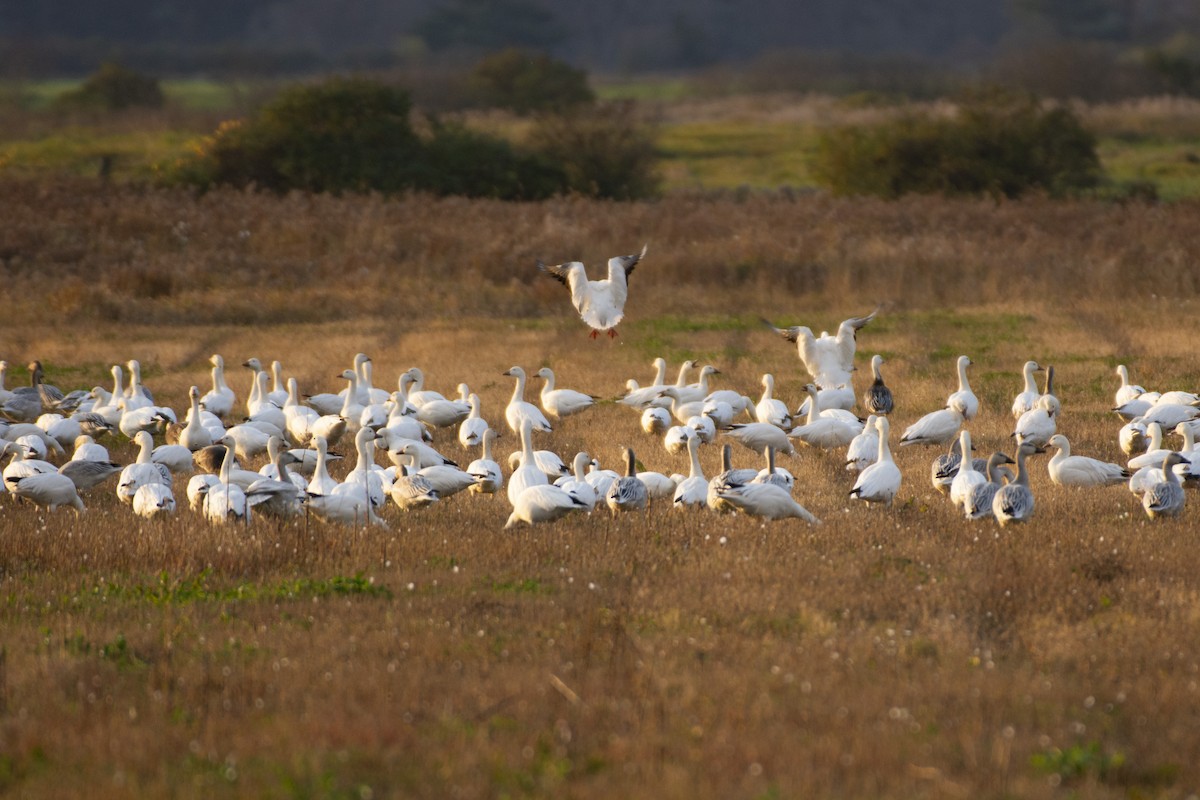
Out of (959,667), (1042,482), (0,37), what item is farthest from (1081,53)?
(0,37)

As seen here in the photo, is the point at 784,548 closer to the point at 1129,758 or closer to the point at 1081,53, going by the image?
the point at 1129,758

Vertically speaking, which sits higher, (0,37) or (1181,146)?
(0,37)

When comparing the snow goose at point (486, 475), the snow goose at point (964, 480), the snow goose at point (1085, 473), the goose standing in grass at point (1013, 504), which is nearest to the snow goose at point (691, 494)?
the snow goose at point (486, 475)

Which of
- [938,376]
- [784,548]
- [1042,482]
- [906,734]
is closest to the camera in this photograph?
[906,734]

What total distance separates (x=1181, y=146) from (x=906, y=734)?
43.4 m

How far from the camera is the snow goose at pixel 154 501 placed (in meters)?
9.88

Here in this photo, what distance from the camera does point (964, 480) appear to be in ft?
33.7

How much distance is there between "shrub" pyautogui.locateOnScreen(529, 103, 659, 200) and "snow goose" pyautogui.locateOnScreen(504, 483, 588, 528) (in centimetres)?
2650

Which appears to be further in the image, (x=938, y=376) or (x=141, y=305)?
(x=141, y=305)

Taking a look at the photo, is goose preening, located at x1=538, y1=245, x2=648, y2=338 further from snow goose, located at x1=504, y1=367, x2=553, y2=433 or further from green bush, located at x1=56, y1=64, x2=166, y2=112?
green bush, located at x1=56, y1=64, x2=166, y2=112

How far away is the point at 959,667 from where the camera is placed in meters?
6.65

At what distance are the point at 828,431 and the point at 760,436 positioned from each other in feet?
2.49

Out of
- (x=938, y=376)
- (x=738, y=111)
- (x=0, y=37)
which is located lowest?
(x=938, y=376)

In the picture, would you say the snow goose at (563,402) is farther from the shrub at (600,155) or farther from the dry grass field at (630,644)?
the shrub at (600,155)
